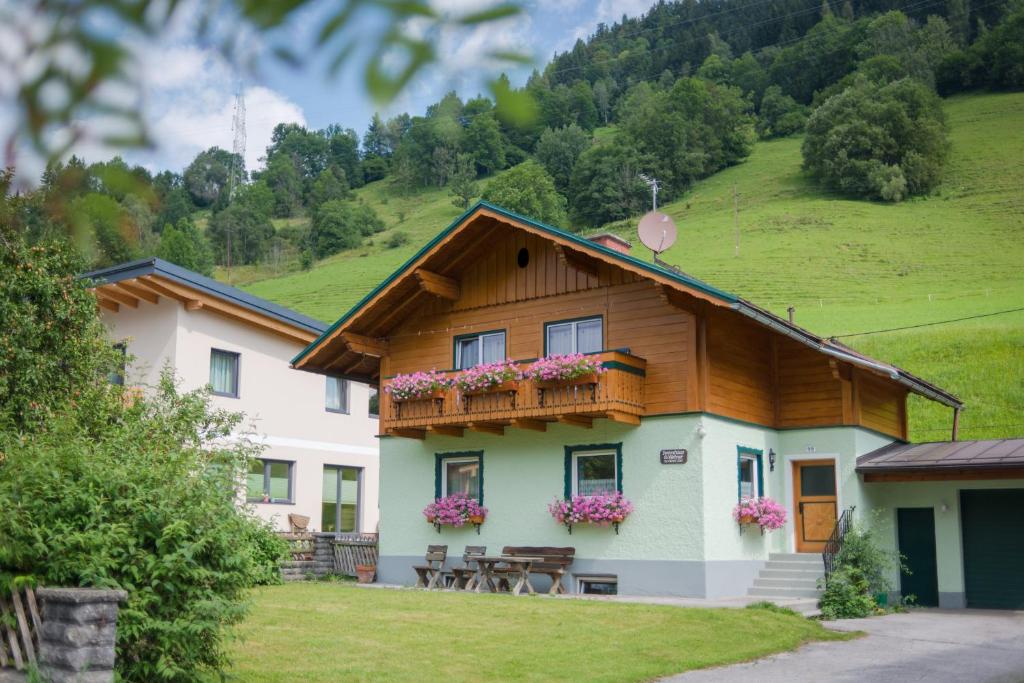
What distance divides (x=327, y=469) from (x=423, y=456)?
7547 millimetres

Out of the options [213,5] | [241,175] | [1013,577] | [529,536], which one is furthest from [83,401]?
[1013,577]

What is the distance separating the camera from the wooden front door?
2044 cm

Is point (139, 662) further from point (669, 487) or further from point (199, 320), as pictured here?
point (199, 320)

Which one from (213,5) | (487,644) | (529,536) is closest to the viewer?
(213,5)

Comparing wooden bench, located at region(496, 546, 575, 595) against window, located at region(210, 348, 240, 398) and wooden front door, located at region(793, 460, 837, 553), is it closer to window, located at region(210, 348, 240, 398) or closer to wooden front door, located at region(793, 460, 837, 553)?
wooden front door, located at region(793, 460, 837, 553)

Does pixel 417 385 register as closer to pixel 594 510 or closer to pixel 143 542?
pixel 594 510

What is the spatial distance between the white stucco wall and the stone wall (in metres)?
15.4

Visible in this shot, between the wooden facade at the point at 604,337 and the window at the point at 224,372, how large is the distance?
138 inches

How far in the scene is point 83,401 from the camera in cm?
1524

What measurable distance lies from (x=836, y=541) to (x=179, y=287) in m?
14.9

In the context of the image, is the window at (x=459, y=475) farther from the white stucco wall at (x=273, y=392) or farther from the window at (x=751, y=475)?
the white stucco wall at (x=273, y=392)

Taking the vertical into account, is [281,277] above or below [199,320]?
above

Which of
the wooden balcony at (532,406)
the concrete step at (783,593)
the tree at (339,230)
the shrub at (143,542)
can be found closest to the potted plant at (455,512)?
the wooden balcony at (532,406)

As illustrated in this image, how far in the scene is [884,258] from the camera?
196 feet
